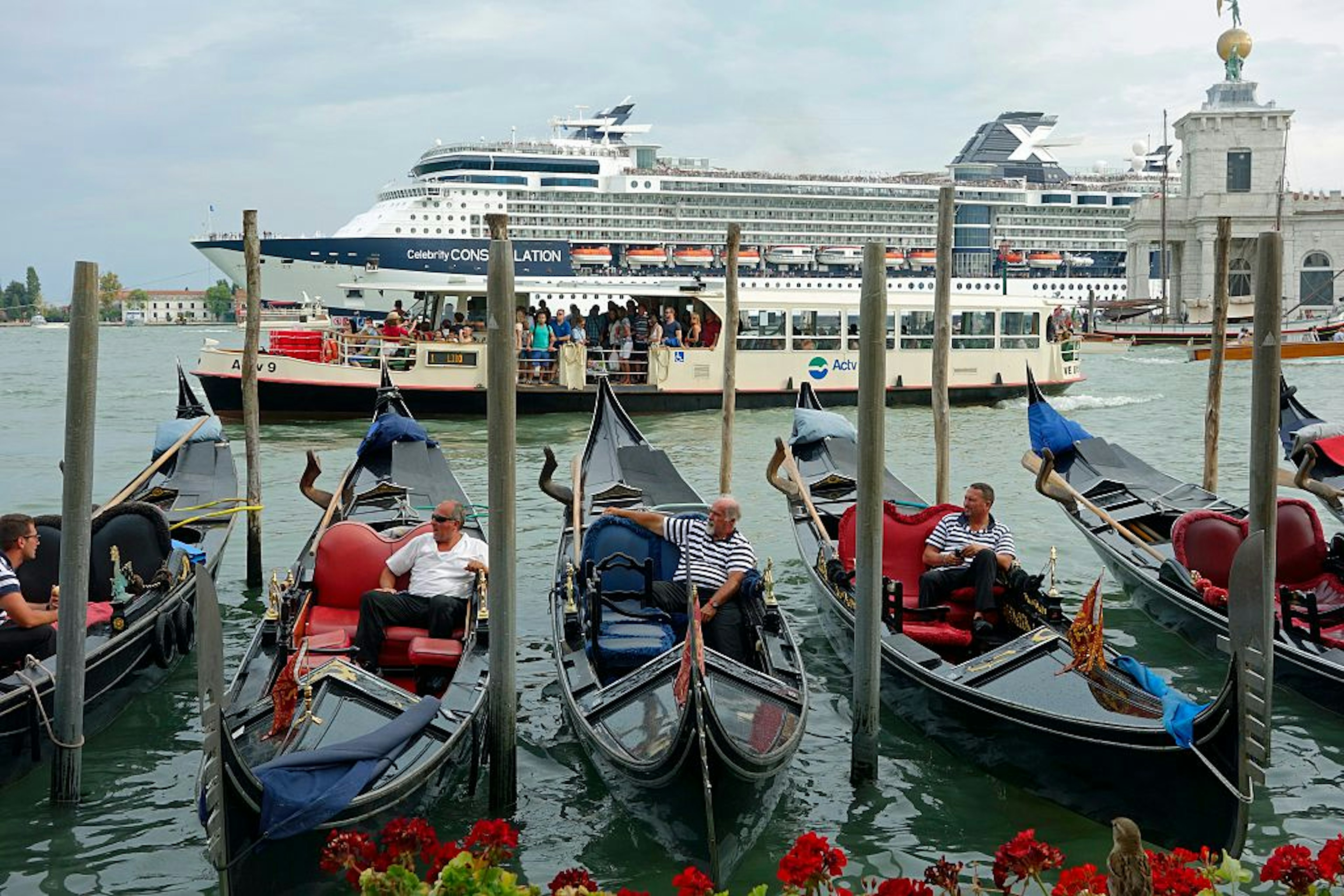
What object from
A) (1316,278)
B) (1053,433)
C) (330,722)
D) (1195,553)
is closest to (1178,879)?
(330,722)

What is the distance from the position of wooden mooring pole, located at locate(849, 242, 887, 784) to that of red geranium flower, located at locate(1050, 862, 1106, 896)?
1961 mm

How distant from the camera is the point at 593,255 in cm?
4944

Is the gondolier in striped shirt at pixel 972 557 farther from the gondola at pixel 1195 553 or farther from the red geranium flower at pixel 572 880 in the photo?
the red geranium flower at pixel 572 880

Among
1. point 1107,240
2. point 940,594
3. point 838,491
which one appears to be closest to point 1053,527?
point 838,491

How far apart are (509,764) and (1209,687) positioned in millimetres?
3504

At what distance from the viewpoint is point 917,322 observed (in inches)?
744

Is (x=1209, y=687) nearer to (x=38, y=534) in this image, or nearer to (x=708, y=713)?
(x=708, y=713)

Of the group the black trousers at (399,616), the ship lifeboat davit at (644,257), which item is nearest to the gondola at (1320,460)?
the black trousers at (399,616)

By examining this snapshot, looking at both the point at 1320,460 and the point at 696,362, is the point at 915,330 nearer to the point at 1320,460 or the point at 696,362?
the point at 696,362

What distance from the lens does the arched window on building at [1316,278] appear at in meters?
42.5

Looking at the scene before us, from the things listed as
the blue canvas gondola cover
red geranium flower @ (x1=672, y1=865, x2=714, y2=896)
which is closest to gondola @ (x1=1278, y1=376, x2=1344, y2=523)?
the blue canvas gondola cover

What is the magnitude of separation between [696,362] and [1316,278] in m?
32.9

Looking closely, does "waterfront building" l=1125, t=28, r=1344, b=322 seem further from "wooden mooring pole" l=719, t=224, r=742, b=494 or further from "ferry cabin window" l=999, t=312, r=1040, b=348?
"wooden mooring pole" l=719, t=224, r=742, b=494

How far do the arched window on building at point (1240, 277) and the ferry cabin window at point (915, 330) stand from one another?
930 inches
